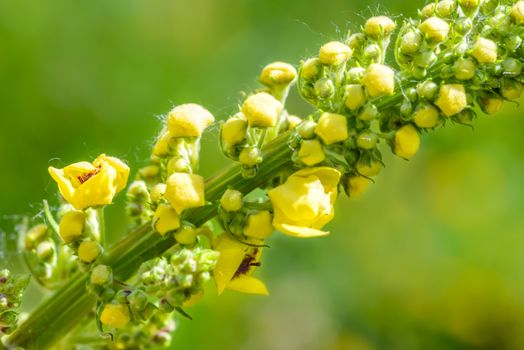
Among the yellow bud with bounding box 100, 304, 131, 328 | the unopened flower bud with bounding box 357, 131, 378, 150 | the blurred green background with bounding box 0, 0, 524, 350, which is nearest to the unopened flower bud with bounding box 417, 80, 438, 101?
the unopened flower bud with bounding box 357, 131, 378, 150

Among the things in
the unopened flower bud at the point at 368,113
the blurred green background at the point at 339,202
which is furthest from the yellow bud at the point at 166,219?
the blurred green background at the point at 339,202

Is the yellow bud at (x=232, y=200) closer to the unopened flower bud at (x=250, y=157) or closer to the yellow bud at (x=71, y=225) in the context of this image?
the unopened flower bud at (x=250, y=157)

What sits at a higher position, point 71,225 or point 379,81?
point 379,81

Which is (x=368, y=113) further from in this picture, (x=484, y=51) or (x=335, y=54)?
(x=484, y=51)

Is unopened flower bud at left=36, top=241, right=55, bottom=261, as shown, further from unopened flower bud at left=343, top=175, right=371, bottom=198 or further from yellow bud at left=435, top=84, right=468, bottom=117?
yellow bud at left=435, top=84, right=468, bottom=117

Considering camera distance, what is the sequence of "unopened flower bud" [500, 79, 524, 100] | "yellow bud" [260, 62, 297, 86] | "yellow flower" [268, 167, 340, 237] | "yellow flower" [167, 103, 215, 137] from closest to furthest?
"yellow flower" [268, 167, 340, 237] → "unopened flower bud" [500, 79, 524, 100] → "yellow flower" [167, 103, 215, 137] → "yellow bud" [260, 62, 297, 86]

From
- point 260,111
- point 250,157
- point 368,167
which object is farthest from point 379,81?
point 250,157
